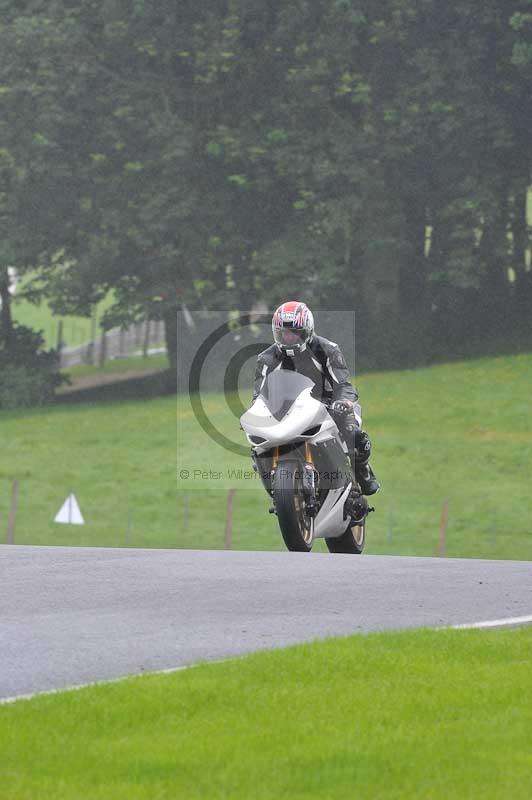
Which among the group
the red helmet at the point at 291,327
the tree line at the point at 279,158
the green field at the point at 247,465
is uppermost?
the red helmet at the point at 291,327

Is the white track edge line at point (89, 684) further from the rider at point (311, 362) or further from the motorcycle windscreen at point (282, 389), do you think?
the rider at point (311, 362)

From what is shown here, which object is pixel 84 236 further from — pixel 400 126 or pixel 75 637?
pixel 75 637

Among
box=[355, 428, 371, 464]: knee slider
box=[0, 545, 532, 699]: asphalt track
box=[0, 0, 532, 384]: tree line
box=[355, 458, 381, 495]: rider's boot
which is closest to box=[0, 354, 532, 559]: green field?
box=[0, 0, 532, 384]: tree line

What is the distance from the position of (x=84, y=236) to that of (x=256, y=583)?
42.5 meters

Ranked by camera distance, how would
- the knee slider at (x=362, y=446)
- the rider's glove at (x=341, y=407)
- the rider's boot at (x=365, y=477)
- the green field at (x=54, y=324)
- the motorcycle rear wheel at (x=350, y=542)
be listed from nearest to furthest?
the rider's glove at (x=341, y=407) < the knee slider at (x=362, y=446) < the rider's boot at (x=365, y=477) < the motorcycle rear wheel at (x=350, y=542) < the green field at (x=54, y=324)

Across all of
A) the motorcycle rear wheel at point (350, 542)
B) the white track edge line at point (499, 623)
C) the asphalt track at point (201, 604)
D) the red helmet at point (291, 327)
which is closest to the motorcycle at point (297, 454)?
the red helmet at point (291, 327)

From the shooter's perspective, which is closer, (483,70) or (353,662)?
(353,662)

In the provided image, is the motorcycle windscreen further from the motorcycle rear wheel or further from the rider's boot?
the motorcycle rear wheel

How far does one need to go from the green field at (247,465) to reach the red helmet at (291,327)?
58.3ft

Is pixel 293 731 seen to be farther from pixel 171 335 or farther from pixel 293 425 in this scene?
pixel 171 335

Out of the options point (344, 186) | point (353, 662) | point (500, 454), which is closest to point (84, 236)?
point (344, 186)

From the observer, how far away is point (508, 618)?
35.8 ft

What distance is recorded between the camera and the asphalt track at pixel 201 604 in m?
9.21

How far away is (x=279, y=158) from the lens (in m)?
50.8
